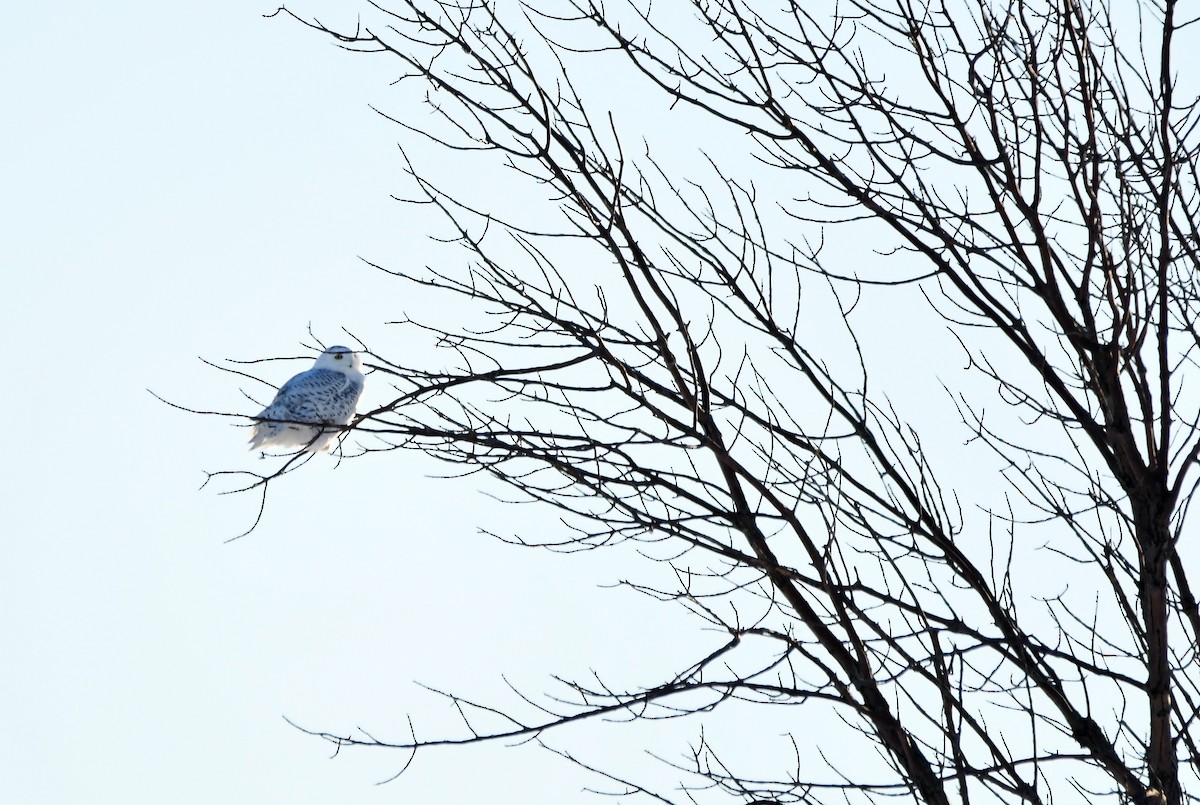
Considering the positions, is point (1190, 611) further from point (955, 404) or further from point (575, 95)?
point (575, 95)

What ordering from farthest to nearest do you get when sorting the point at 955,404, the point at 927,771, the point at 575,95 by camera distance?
the point at 955,404, the point at 575,95, the point at 927,771

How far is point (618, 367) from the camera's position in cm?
390

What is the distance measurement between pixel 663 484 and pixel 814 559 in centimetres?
45

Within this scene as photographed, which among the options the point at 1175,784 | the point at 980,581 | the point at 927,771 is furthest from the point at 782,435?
the point at 1175,784

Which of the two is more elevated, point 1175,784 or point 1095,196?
point 1095,196

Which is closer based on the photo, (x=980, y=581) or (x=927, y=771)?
(x=927, y=771)

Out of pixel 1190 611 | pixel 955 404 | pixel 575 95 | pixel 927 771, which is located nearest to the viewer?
pixel 927 771

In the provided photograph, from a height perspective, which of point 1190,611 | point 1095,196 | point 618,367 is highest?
point 1095,196

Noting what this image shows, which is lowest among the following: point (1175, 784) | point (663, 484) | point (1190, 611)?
point (1175, 784)

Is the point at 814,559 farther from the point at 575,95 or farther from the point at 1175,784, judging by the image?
the point at 575,95

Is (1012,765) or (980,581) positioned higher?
(980,581)

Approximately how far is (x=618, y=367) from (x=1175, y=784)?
5.70ft

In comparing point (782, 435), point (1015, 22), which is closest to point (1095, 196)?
point (1015, 22)

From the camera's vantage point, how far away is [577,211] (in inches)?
158
